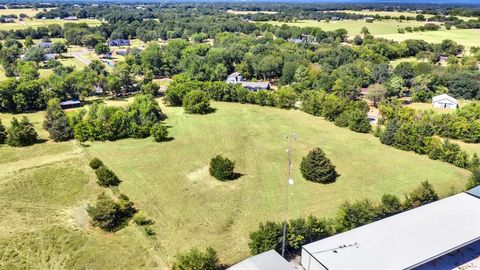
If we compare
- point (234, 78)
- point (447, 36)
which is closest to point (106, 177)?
point (234, 78)

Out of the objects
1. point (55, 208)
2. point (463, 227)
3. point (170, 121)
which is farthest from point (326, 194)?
point (170, 121)

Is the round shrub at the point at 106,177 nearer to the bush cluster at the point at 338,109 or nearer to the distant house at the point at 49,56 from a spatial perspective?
the bush cluster at the point at 338,109

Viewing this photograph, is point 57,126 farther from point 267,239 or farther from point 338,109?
point 338,109

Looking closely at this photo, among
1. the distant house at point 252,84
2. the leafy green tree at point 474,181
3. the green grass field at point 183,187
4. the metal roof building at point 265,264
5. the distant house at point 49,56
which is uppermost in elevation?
the metal roof building at point 265,264

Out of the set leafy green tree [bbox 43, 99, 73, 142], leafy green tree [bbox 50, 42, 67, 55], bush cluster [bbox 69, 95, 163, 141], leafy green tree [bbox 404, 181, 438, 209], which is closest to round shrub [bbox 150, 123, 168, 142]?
bush cluster [bbox 69, 95, 163, 141]

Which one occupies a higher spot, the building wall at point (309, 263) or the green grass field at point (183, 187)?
the building wall at point (309, 263)

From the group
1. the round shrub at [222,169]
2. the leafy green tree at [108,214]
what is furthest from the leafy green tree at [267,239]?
the round shrub at [222,169]
